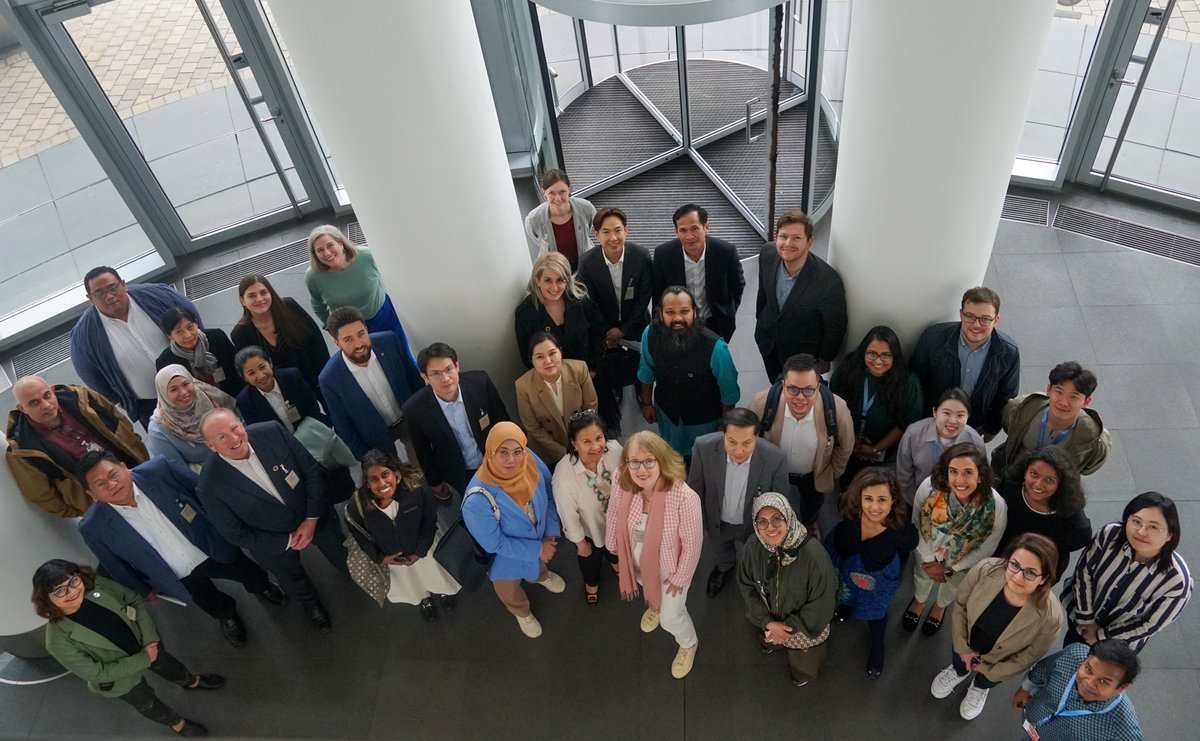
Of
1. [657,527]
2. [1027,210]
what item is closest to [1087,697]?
[657,527]

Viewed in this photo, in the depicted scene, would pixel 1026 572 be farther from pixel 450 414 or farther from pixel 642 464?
pixel 450 414

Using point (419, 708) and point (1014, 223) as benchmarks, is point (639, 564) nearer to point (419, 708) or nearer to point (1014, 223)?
point (419, 708)

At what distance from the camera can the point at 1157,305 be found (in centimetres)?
677

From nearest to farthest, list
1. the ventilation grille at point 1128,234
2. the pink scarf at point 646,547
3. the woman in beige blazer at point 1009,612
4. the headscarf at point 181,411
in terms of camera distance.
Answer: the woman in beige blazer at point 1009,612
the pink scarf at point 646,547
the headscarf at point 181,411
the ventilation grille at point 1128,234

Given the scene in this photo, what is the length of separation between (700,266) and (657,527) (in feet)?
6.24

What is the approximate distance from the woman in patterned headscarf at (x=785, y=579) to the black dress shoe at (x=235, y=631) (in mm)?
3227

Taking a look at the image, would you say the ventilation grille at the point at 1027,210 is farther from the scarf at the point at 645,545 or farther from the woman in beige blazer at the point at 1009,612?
the scarf at the point at 645,545

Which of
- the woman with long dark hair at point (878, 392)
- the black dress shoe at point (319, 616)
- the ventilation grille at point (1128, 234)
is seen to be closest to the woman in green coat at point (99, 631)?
the black dress shoe at point (319, 616)

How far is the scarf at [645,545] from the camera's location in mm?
4473

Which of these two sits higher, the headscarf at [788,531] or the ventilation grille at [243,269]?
the headscarf at [788,531]

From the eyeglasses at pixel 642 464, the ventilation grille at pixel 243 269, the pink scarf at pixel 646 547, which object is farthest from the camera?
the ventilation grille at pixel 243 269

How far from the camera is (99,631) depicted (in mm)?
4562

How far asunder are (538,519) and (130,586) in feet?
7.53

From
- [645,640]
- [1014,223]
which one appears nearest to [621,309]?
[645,640]
